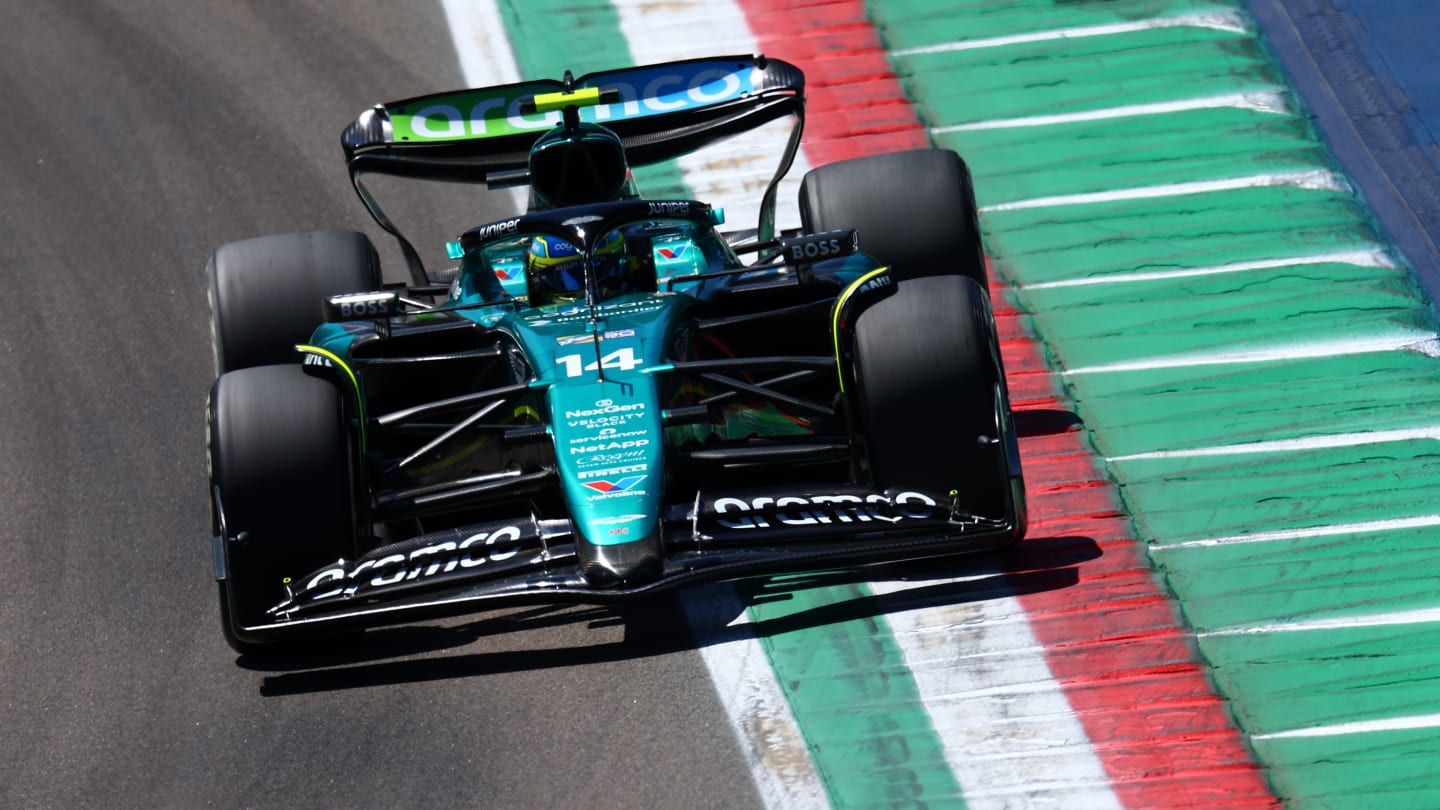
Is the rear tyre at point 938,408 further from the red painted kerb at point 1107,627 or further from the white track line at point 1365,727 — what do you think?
the white track line at point 1365,727

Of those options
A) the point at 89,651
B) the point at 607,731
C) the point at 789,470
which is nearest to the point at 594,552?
the point at 607,731

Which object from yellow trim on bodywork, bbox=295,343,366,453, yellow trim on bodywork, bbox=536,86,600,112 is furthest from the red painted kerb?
yellow trim on bodywork, bbox=295,343,366,453

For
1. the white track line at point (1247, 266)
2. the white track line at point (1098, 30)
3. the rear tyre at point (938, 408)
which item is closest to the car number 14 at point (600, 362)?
the rear tyre at point (938, 408)

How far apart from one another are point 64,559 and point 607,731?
322cm

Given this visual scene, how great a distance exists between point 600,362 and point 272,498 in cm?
→ 143

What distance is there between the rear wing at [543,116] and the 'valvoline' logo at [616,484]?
2.74 m

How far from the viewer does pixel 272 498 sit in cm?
768

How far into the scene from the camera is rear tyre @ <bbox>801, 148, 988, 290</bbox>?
31.1 feet

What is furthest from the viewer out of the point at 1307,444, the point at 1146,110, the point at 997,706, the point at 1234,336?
the point at 1146,110

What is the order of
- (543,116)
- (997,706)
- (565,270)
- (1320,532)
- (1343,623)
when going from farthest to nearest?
(543,116) → (565,270) → (1320,532) → (1343,623) → (997,706)

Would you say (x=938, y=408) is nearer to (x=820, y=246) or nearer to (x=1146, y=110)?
(x=820, y=246)

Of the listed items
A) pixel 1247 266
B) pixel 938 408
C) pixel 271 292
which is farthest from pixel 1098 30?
pixel 271 292

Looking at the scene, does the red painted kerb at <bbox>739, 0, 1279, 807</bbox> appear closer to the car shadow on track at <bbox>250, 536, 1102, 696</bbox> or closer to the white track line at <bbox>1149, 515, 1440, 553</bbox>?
the car shadow on track at <bbox>250, 536, 1102, 696</bbox>

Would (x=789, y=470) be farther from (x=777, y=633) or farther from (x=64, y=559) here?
(x=64, y=559)
